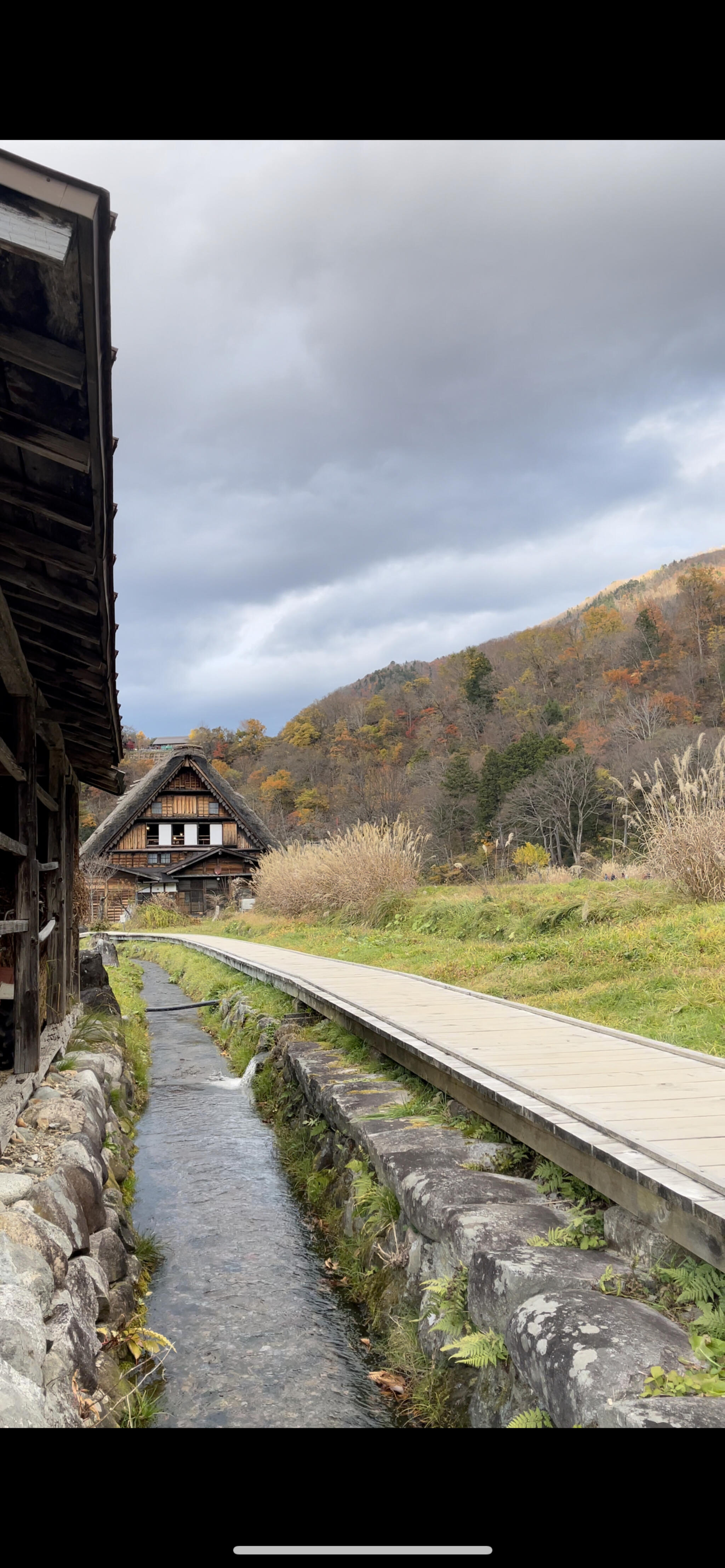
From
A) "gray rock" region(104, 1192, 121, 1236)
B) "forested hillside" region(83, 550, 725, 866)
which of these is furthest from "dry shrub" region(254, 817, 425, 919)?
"forested hillside" region(83, 550, 725, 866)

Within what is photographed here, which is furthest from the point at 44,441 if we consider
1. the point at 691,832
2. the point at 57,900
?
the point at 691,832

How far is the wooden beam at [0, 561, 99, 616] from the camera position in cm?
375

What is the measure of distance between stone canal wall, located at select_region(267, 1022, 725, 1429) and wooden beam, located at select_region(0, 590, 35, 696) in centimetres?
283

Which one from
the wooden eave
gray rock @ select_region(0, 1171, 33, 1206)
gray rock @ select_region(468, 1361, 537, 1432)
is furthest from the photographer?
gray rock @ select_region(0, 1171, 33, 1206)

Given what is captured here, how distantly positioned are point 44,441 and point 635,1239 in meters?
2.97

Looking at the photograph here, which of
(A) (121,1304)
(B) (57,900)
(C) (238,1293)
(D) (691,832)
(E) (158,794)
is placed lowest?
(C) (238,1293)

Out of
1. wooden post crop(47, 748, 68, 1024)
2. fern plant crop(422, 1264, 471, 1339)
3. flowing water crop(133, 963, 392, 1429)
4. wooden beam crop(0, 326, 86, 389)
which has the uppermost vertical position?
wooden beam crop(0, 326, 86, 389)

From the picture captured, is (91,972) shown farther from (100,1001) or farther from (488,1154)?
(488,1154)

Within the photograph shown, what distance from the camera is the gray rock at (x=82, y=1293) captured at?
3.06m

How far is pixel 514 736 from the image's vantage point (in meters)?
46.2

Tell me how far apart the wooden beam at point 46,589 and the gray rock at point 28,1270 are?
8.03 ft

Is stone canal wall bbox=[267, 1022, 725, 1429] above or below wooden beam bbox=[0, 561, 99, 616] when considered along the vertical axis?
below

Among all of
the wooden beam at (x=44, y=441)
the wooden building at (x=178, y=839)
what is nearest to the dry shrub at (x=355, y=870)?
the wooden beam at (x=44, y=441)

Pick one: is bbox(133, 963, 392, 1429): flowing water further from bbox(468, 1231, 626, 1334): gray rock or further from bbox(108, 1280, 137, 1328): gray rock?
bbox(468, 1231, 626, 1334): gray rock
